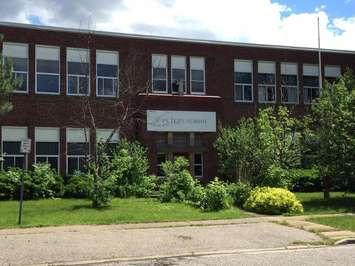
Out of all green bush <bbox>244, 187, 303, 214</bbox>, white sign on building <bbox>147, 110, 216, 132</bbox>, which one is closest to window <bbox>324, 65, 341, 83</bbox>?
white sign on building <bbox>147, 110, 216, 132</bbox>

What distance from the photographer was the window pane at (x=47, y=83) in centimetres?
3491

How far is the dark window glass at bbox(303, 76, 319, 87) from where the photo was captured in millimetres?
42719

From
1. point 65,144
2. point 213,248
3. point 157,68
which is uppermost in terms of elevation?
point 157,68

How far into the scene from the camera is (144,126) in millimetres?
35375

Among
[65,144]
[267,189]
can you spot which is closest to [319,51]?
[65,144]

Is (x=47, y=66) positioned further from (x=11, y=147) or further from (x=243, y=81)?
(x=243, y=81)

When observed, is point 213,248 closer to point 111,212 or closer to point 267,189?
point 111,212

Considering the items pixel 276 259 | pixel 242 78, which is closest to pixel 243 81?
pixel 242 78

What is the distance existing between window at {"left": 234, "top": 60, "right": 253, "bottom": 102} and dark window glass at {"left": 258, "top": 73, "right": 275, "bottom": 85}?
712 millimetres

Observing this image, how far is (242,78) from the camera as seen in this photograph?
40.5m

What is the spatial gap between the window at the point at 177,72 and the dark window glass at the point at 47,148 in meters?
8.05

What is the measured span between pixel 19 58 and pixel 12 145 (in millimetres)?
4846

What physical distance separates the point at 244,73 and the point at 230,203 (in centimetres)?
1842

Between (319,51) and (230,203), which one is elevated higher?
(319,51)
